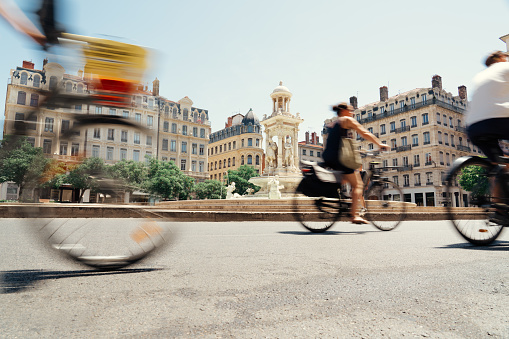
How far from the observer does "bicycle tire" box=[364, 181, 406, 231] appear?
702 centimetres

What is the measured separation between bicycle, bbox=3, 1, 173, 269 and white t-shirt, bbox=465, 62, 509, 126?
3.98 meters

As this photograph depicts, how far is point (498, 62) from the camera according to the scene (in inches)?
174

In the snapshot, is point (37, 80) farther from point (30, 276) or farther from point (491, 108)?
point (491, 108)

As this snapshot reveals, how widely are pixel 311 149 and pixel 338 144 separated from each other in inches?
3347

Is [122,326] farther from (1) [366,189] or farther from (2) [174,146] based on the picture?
(2) [174,146]

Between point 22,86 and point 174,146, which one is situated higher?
point 174,146

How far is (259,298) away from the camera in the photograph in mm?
2234

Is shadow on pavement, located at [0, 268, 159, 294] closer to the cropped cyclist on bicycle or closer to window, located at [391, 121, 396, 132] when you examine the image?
the cropped cyclist on bicycle

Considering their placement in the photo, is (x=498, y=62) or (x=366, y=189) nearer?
(x=498, y=62)

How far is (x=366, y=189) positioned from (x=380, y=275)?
4.15 meters

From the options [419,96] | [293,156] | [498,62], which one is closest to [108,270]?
[498,62]

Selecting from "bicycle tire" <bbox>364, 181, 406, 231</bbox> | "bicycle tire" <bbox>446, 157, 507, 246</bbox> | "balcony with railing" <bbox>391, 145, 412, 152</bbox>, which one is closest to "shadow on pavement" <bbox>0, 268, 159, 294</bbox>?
"bicycle tire" <bbox>446, 157, 507, 246</bbox>

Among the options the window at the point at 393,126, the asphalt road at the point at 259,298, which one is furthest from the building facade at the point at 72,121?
the window at the point at 393,126

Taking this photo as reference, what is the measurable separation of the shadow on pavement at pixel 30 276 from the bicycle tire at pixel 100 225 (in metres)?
0.11
